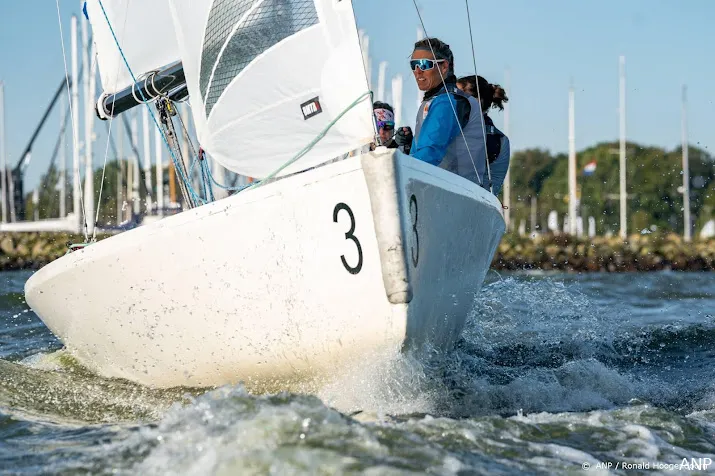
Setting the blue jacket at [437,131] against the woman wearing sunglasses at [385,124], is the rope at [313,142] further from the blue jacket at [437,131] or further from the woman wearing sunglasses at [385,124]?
the woman wearing sunglasses at [385,124]

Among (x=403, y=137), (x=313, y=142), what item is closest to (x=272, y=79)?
(x=313, y=142)

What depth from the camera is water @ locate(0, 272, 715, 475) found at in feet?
10.2

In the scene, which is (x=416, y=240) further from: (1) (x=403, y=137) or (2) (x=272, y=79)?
(1) (x=403, y=137)

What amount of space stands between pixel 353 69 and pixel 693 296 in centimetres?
898

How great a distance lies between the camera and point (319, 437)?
10.5 feet

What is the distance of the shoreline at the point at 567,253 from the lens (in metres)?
23.5

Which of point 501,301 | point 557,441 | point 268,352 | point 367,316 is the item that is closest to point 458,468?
point 557,441

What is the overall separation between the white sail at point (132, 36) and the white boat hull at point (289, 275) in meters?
1.32

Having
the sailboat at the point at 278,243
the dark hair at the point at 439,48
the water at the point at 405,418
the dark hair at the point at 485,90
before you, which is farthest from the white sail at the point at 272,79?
the dark hair at the point at 485,90

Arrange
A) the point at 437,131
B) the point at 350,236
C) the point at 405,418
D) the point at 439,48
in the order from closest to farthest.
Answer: the point at 405,418
the point at 350,236
the point at 437,131
the point at 439,48

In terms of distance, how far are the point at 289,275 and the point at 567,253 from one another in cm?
2212

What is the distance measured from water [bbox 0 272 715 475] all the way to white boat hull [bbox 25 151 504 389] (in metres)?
0.20

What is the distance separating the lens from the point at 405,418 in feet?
12.7

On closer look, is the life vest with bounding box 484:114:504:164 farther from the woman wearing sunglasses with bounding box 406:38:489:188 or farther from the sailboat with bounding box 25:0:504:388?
the sailboat with bounding box 25:0:504:388
